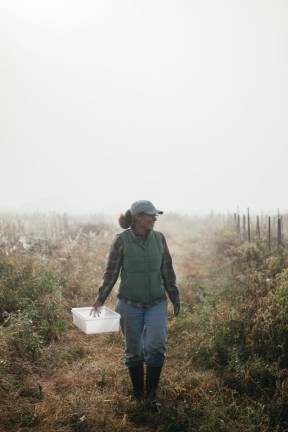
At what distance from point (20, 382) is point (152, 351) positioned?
69.2 inches

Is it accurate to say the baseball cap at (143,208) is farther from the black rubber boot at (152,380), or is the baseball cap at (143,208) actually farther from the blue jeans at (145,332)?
the black rubber boot at (152,380)

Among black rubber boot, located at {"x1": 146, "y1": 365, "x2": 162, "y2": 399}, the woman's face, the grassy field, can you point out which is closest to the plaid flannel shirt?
the woman's face

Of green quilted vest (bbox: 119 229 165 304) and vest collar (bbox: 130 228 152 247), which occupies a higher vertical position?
vest collar (bbox: 130 228 152 247)

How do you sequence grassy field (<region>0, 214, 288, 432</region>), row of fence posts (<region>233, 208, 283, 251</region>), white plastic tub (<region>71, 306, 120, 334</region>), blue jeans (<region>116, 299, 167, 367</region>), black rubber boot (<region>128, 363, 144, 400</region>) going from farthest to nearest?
row of fence posts (<region>233, 208, 283, 251</region>), white plastic tub (<region>71, 306, 120, 334</region>), black rubber boot (<region>128, 363, 144, 400</region>), blue jeans (<region>116, 299, 167, 367</region>), grassy field (<region>0, 214, 288, 432</region>)

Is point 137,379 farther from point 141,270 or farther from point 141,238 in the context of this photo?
point 141,238

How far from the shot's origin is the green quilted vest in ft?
18.6

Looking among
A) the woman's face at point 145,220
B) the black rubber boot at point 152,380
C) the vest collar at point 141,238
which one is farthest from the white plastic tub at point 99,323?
the woman's face at point 145,220

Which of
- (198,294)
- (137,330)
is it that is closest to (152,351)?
(137,330)

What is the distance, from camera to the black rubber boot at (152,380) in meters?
5.70

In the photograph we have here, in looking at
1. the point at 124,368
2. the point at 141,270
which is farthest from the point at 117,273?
the point at 124,368

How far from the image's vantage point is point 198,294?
10.1m

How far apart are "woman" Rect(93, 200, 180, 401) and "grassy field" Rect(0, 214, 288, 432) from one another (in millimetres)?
379

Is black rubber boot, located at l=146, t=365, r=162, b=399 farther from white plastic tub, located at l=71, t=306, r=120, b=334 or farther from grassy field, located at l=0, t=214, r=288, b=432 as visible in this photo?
white plastic tub, located at l=71, t=306, r=120, b=334

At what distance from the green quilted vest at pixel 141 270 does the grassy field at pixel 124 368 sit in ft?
3.85
